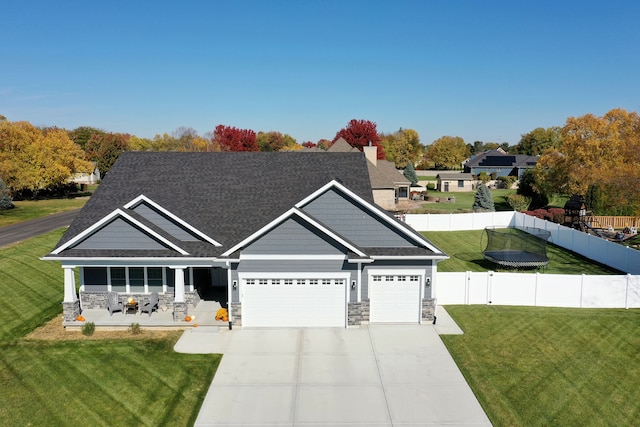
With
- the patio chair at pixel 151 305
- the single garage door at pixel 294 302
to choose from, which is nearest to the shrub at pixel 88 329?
the patio chair at pixel 151 305

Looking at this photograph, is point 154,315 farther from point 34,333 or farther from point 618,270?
point 618,270

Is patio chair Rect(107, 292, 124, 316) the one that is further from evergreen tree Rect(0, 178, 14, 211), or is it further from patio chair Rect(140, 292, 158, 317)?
evergreen tree Rect(0, 178, 14, 211)

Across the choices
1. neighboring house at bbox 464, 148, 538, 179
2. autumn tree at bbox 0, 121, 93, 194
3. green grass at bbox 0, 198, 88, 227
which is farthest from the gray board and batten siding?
neighboring house at bbox 464, 148, 538, 179

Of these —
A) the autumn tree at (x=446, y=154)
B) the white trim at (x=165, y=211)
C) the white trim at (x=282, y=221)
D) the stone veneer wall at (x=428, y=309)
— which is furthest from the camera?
the autumn tree at (x=446, y=154)

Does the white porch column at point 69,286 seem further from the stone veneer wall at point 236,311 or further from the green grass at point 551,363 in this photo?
the green grass at point 551,363

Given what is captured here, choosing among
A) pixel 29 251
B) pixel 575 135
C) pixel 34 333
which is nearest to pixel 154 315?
pixel 34 333
